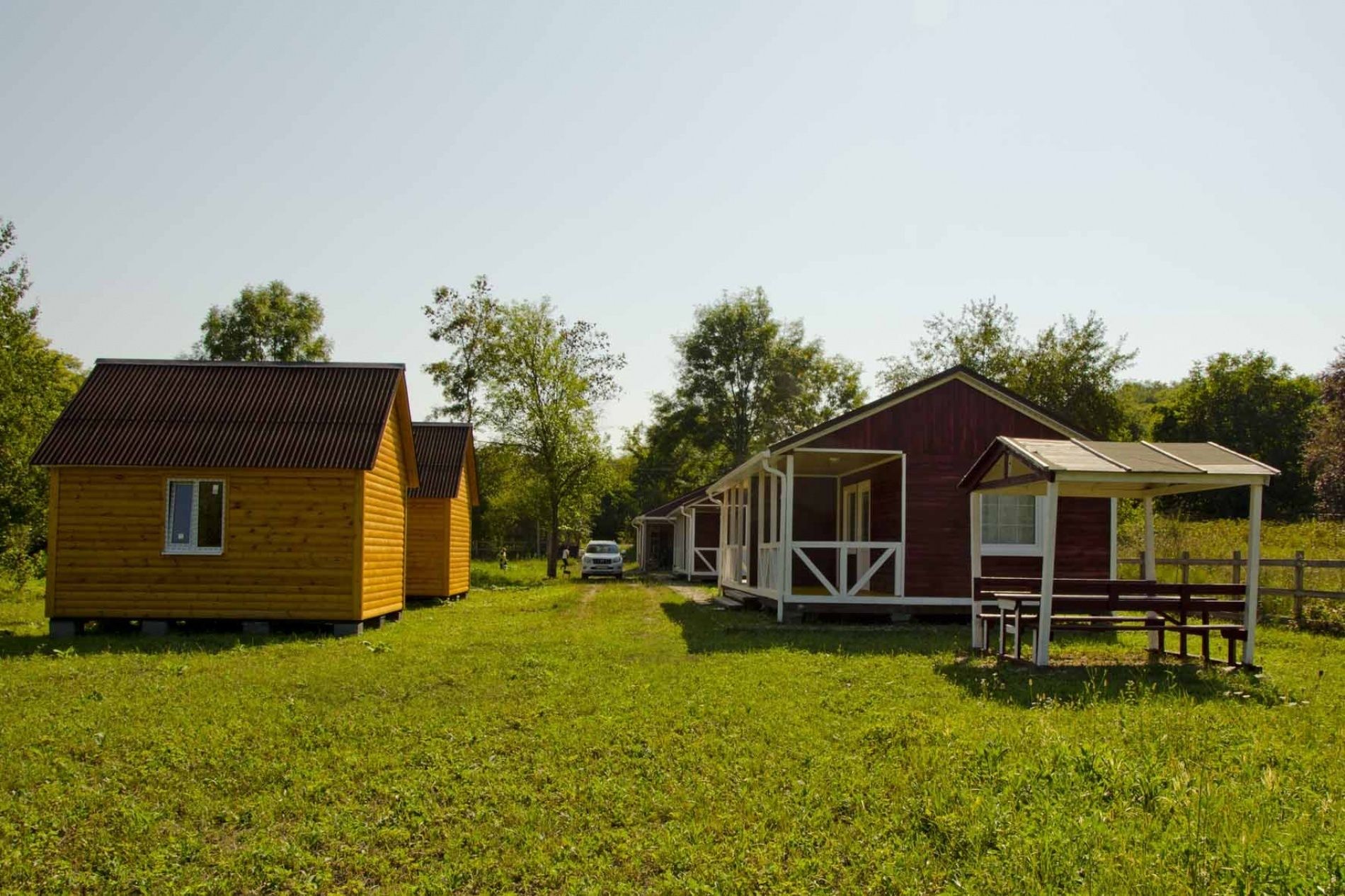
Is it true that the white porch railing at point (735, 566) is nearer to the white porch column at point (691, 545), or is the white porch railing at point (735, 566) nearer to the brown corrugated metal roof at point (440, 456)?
the brown corrugated metal roof at point (440, 456)

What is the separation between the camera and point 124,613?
668 inches

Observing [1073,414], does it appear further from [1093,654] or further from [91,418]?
[91,418]

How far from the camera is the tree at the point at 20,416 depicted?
2106 cm

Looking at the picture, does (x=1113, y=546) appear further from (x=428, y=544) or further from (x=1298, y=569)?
(x=428, y=544)

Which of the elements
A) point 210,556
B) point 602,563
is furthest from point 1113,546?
point 602,563

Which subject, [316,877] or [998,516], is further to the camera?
[998,516]

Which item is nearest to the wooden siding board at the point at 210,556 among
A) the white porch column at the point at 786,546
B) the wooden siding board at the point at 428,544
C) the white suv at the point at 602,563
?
the white porch column at the point at 786,546

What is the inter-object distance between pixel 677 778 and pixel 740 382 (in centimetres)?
5333

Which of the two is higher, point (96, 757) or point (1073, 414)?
point (1073, 414)

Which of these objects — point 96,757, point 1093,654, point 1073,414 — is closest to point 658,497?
point 1073,414

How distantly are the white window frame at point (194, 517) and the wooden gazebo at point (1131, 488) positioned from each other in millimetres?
12017

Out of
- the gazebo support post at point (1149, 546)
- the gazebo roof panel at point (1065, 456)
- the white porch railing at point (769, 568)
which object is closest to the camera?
the gazebo roof panel at point (1065, 456)

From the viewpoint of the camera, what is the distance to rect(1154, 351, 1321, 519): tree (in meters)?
51.8

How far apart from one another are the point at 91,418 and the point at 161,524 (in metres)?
2.32
